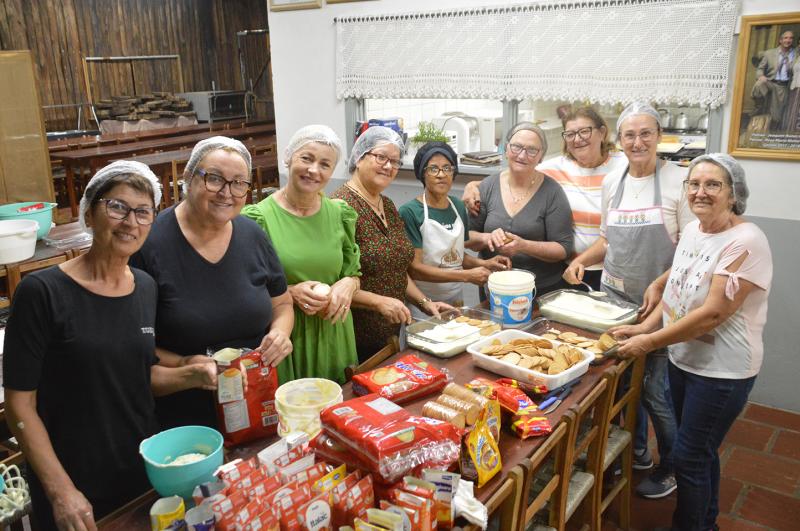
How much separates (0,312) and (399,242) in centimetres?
233

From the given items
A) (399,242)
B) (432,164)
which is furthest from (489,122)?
(399,242)

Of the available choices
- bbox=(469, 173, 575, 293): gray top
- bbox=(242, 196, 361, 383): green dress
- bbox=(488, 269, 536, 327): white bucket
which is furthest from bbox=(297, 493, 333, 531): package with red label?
bbox=(469, 173, 575, 293): gray top

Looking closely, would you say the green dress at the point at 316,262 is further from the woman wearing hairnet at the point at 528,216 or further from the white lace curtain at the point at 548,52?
the white lace curtain at the point at 548,52

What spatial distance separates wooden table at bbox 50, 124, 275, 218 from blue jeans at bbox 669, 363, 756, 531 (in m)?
6.43

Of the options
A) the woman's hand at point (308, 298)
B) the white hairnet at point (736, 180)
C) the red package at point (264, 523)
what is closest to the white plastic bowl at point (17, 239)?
the woman's hand at point (308, 298)

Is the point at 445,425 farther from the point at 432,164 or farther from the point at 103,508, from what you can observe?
the point at 432,164

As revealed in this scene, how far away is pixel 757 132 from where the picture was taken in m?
3.43

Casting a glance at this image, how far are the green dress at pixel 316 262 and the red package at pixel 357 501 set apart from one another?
1.02 metres

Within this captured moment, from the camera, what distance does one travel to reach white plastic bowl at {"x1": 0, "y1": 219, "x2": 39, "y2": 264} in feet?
11.2

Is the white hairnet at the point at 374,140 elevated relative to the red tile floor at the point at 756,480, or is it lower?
elevated

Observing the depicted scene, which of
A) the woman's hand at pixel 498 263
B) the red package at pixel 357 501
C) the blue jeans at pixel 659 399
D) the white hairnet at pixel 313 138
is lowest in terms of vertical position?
the blue jeans at pixel 659 399

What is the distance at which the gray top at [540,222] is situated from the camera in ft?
10.2

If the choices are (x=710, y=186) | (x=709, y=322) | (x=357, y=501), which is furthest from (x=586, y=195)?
(x=357, y=501)

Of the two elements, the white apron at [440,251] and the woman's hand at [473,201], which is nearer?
the white apron at [440,251]
